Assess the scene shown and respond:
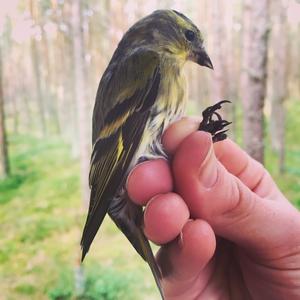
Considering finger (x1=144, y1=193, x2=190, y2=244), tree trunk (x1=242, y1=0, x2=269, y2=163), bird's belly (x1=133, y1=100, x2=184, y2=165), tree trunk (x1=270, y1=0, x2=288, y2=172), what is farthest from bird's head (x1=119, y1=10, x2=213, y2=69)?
tree trunk (x1=270, y1=0, x2=288, y2=172)

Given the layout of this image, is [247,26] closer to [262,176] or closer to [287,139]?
[262,176]

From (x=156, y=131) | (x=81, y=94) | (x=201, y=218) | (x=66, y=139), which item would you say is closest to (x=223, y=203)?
(x=201, y=218)

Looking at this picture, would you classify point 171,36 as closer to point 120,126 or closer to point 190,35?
point 190,35

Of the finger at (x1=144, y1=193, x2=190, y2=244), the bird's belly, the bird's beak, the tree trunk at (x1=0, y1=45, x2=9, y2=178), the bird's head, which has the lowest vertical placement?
the tree trunk at (x1=0, y1=45, x2=9, y2=178)

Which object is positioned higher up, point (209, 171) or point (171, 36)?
point (171, 36)

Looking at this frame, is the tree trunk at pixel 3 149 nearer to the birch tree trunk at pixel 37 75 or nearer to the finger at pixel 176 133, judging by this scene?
the birch tree trunk at pixel 37 75

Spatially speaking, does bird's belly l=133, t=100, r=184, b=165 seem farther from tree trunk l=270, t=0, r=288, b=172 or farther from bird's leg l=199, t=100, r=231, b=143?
tree trunk l=270, t=0, r=288, b=172
